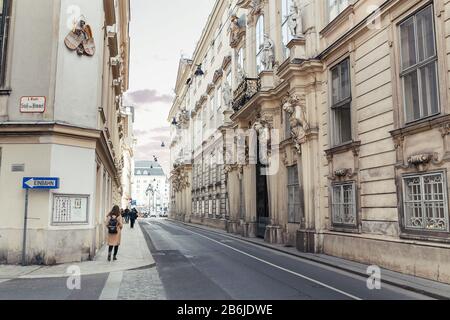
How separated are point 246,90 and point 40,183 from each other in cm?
1437

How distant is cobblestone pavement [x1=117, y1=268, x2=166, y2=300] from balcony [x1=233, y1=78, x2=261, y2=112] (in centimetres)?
1323

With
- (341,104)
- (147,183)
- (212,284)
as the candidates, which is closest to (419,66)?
(341,104)

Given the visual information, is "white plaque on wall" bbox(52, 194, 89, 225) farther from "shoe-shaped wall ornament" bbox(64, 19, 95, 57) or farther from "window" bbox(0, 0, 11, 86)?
"shoe-shaped wall ornament" bbox(64, 19, 95, 57)

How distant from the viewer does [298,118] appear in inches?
673

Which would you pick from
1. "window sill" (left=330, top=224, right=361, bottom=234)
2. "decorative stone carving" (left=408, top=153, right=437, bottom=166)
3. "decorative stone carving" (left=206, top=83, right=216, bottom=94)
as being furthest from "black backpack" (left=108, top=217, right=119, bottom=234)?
"decorative stone carving" (left=206, top=83, right=216, bottom=94)

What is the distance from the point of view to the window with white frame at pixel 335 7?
50.6 ft

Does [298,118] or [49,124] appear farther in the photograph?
[298,118]

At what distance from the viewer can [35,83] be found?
13.2 meters

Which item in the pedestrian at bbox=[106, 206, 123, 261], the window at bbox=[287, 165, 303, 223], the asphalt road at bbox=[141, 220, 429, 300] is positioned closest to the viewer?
the asphalt road at bbox=[141, 220, 429, 300]

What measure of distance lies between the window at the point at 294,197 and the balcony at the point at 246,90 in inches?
198

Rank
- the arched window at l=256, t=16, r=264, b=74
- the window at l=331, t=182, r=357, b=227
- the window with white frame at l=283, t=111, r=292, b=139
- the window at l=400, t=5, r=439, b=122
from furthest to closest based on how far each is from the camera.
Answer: the arched window at l=256, t=16, r=264, b=74 → the window with white frame at l=283, t=111, r=292, b=139 → the window at l=331, t=182, r=357, b=227 → the window at l=400, t=5, r=439, b=122

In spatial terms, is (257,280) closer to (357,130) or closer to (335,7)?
(357,130)

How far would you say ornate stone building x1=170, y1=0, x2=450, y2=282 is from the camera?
10492 millimetres

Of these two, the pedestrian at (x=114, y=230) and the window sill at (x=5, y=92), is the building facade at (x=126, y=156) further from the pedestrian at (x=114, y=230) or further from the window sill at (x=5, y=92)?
the pedestrian at (x=114, y=230)
